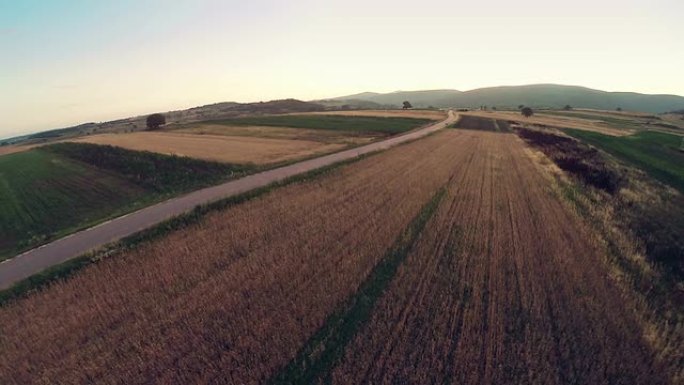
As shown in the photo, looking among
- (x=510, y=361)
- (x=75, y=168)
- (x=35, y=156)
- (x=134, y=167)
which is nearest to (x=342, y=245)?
(x=510, y=361)

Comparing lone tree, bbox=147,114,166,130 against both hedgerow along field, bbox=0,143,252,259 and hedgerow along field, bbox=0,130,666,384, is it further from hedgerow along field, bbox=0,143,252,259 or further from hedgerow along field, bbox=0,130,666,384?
hedgerow along field, bbox=0,130,666,384

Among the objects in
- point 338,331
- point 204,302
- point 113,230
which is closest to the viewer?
point 338,331

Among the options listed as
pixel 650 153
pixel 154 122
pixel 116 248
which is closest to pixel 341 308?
pixel 116 248

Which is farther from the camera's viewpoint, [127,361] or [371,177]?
[371,177]

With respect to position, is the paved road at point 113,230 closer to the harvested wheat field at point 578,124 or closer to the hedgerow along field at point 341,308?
the hedgerow along field at point 341,308

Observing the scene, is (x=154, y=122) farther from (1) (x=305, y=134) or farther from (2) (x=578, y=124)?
(2) (x=578, y=124)

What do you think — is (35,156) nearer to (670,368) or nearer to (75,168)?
(75,168)

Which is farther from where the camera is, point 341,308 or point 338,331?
point 341,308
